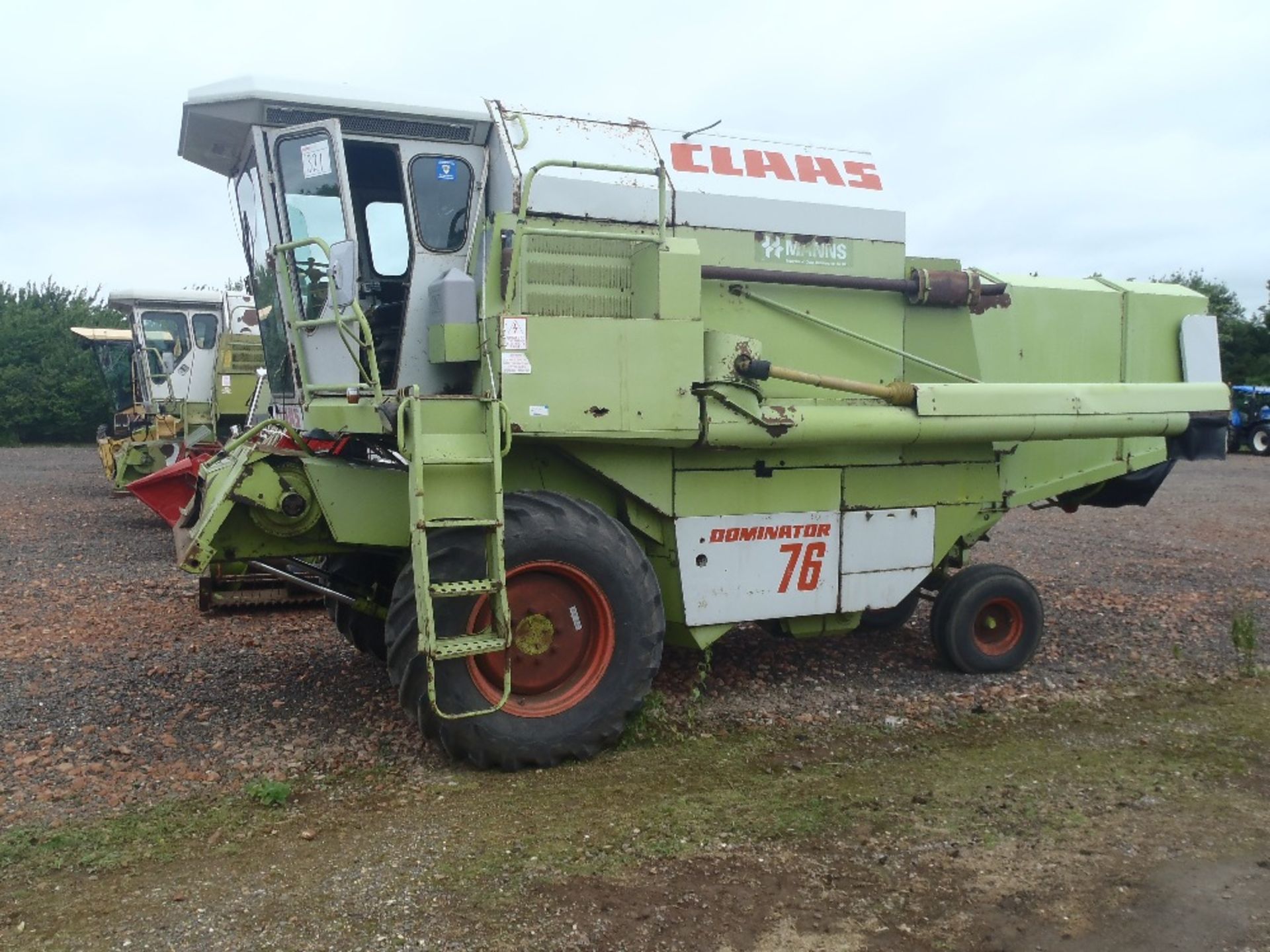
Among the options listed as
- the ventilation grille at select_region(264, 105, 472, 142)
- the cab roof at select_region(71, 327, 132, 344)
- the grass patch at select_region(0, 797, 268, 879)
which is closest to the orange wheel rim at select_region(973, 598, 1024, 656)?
the ventilation grille at select_region(264, 105, 472, 142)

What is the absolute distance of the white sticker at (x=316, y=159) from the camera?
18.4 ft

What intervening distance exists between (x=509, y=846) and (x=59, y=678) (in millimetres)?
3527

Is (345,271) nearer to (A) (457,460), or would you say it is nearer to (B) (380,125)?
(B) (380,125)

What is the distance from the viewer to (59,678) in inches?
245

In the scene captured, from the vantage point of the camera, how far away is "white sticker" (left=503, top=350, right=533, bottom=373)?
16.4ft

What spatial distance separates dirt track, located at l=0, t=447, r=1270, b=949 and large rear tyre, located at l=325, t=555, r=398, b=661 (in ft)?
0.76

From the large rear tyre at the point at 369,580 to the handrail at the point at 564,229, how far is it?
5.75ft

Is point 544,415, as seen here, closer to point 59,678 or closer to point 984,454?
point 984,454

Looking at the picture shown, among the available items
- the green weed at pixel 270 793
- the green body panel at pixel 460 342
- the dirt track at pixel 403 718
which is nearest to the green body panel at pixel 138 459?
the dirt track at pixel 403 718

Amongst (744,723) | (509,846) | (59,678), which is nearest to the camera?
(509,846)

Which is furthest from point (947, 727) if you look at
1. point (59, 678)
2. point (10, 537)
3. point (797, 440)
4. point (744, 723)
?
point (10, 537)

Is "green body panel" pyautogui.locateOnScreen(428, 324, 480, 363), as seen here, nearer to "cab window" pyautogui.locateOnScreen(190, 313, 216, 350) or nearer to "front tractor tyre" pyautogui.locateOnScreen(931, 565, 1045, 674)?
"front tractor tyre" pyautogui.locateOnScreen(931, 565, 1045, 674)

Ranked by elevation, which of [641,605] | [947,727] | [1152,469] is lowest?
[947,727]

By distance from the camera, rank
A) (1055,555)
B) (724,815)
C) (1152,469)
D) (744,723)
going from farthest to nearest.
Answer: (1055,555) < (1152,469) < (744,723) < (724,815)
